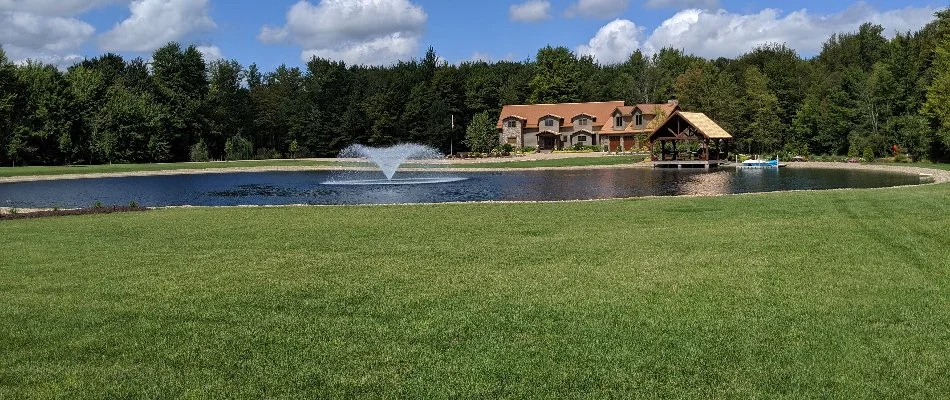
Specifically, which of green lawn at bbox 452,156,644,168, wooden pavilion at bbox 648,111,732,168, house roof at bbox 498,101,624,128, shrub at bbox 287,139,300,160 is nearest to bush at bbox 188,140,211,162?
shrub at bbox 287,139,300,160

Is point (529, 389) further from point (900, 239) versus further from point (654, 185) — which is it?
point (654, 185)

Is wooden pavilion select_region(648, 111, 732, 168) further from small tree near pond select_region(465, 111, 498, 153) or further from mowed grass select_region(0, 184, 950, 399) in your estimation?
mowed grass select_region(0, 184, 950, 399)

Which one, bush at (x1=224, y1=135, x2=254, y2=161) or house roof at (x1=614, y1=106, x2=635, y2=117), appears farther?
bush at (x1=224, y1=135, x2=254, y2=161)

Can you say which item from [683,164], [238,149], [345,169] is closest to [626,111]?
[683,164]

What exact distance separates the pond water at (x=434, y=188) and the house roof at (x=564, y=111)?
118ft

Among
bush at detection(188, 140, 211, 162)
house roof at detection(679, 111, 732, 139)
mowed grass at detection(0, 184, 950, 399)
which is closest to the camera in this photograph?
mowed grass at detection(0, 184, 950, 399)

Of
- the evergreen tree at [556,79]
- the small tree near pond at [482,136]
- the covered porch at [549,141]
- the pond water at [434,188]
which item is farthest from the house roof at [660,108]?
the pond water at [434,188]

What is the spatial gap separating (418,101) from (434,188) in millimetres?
47558

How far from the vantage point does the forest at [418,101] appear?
58219 mm

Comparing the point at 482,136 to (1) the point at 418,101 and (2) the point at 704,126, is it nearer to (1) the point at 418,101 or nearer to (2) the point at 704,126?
(1) the point at 418,101

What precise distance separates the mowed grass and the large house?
62.3 meters

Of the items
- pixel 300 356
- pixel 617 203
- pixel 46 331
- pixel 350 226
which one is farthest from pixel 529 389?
pixel 617 203

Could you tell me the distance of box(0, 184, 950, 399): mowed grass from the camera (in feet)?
20.2

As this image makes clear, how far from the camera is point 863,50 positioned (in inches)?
3617
